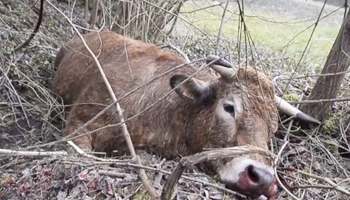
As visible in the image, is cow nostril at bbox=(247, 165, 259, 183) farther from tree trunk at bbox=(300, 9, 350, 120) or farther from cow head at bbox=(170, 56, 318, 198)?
tree trunk at bbox=(300, 9, 350, 120)

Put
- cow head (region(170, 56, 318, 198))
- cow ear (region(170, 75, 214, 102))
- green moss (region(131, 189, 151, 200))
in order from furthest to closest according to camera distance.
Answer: cow ear (region(170, 75, 214, 102)), cow head (region(170, 56, 318, 198)), green moss (region(131, 189, 151, 200))

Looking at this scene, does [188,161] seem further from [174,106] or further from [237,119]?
[174,106]

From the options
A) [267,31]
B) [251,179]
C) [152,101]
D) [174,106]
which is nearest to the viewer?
[251,179]

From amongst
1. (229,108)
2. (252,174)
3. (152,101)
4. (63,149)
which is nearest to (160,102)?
(152,101)

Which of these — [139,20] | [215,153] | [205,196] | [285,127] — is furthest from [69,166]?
[139,20]

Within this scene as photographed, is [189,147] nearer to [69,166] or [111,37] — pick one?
[69,166]

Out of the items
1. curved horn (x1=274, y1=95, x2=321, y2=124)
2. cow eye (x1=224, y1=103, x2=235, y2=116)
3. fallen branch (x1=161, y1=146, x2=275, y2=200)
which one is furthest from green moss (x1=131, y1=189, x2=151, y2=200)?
curved horn (x1=274, y1=95, x2=321, y2=124)

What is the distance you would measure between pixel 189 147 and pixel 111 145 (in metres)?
0.80

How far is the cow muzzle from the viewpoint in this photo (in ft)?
16.2

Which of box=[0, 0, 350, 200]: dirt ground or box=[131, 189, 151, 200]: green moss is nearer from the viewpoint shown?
box=[131, 189, 151, 200]: green moss

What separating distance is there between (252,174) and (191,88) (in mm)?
1389

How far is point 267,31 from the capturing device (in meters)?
15.2

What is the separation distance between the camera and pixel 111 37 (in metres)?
7.81

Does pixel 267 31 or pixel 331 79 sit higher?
pixel 331 79
